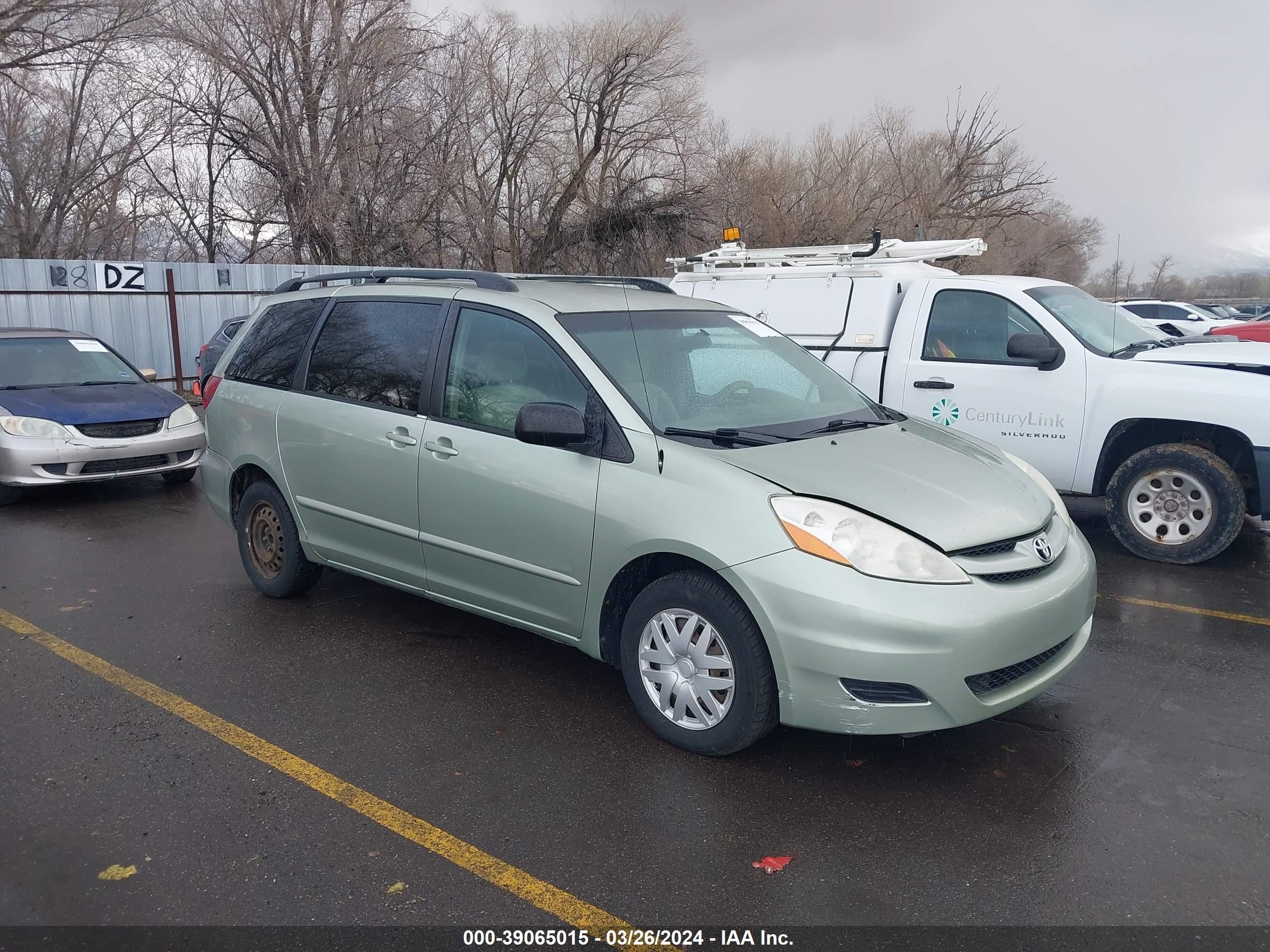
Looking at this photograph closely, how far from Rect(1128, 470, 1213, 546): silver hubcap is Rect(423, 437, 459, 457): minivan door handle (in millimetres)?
4611

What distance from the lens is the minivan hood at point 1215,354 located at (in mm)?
6219

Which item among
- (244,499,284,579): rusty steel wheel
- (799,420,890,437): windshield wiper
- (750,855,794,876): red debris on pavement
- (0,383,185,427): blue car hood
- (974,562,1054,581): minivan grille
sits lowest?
(750,855,794,876): red debris on pavement

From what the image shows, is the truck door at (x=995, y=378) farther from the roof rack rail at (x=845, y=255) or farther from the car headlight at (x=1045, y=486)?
the car headlight at (x=1045, y=486)

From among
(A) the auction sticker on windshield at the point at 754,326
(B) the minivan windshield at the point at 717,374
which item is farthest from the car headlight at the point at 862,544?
(A) the auction sticker on windshield at the point at 754,326

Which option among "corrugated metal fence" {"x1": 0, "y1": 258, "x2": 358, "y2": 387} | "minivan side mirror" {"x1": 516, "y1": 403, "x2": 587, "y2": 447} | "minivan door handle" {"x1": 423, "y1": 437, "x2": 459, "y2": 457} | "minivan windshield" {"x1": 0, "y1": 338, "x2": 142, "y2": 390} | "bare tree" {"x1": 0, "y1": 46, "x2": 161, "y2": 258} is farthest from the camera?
"bare tree" {"x1": 0, "y1": 46, "x2": 161, "y2": 258}

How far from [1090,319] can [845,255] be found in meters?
2.09

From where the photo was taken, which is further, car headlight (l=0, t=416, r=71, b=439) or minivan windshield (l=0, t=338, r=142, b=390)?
minivan windshield (l=0, t=338, r=142, b=390)

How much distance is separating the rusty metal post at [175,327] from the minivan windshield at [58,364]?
6.49m

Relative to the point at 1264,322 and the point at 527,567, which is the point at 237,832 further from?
the point at 1264,322

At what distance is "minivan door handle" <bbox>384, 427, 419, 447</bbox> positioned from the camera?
15.2 feet

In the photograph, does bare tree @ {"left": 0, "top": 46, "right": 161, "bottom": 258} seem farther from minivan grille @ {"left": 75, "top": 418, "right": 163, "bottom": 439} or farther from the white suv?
the white suv

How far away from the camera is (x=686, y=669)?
147 inches

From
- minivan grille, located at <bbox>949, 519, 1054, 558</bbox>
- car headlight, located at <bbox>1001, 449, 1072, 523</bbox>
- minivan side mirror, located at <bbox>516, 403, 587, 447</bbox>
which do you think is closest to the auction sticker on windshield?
car headlight, located at <bbox>1001, 449, 1072, 523</bbox>

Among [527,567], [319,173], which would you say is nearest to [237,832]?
[527,567]
